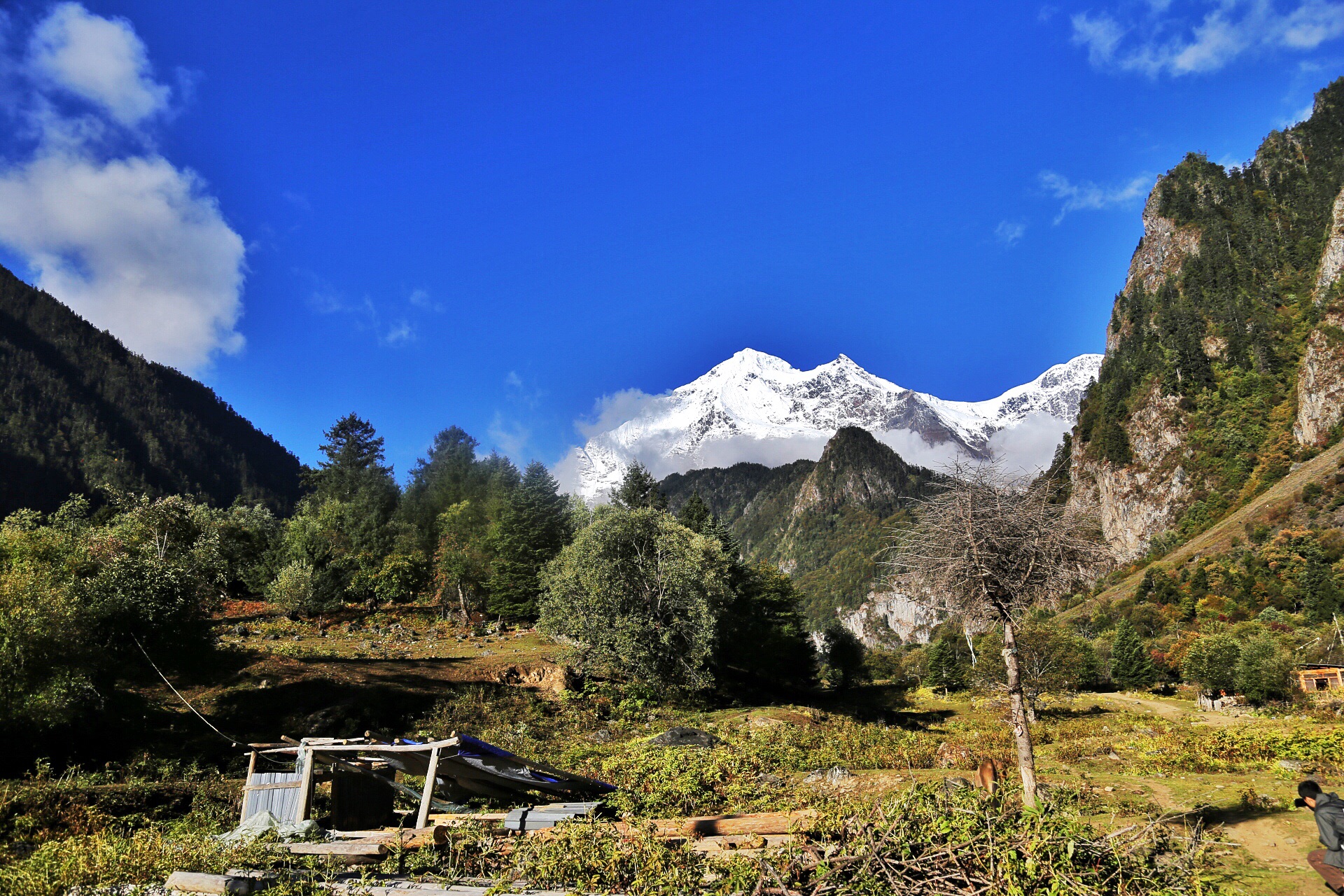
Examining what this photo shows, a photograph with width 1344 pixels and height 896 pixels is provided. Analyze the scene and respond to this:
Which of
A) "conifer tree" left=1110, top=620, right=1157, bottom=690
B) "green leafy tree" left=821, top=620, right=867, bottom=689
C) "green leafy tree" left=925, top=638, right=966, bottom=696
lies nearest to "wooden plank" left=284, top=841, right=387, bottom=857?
"green leafy tree" left=925, top=638, right=966, bottom=696

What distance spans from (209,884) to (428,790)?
10.9ft

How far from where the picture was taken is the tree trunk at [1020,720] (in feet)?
30.0

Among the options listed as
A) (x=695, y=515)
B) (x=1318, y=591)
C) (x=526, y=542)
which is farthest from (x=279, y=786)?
(x=1318, y=591)

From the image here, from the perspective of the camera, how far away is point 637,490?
181 ft

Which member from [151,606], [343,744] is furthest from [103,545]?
[343,744]

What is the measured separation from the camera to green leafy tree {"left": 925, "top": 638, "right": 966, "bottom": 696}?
62.3m

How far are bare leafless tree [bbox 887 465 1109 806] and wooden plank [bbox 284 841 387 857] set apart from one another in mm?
8665

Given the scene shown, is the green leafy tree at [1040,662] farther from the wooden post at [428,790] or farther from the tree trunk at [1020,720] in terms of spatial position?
the wooden post at [428,790]

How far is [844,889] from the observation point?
22.0 ft

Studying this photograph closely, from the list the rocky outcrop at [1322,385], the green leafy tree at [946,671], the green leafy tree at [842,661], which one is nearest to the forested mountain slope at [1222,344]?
the rocky outcrop at [1322,385]

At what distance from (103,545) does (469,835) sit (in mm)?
34131

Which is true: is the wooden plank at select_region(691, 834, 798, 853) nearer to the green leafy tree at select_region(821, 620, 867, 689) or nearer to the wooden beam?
the wooden beam

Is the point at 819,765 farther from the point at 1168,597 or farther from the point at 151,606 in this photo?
the point at 1168,597

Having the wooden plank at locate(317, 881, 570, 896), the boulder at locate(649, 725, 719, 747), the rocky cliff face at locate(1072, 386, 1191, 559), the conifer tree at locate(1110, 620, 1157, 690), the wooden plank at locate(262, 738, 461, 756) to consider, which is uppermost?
the rocky cliff face at locate(1072, 386, 1191, 559)
